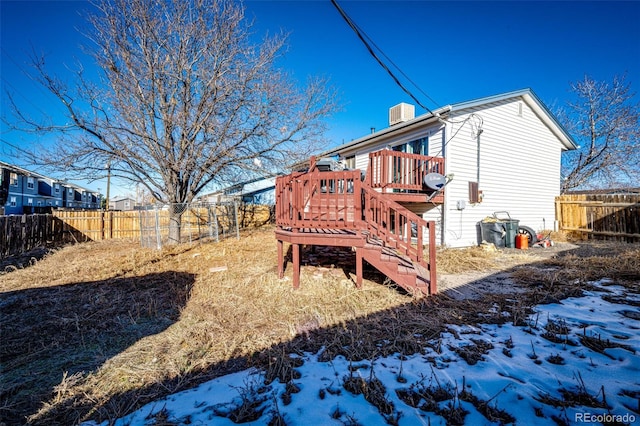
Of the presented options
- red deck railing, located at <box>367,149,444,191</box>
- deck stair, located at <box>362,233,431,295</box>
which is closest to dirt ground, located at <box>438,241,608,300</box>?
deck stair, located at <box>362,233,431,295</box>

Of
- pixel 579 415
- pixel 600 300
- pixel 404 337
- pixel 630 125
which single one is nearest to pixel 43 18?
pixel 404 337

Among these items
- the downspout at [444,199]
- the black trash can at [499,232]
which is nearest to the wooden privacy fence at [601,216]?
the black trash can at [499,232]

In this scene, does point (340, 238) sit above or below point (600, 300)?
above

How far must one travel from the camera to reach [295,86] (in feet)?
32.9

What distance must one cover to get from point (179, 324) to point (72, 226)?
13279mm

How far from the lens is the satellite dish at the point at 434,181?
754 cm

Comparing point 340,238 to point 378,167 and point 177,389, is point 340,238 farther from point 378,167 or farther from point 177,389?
point 378,167

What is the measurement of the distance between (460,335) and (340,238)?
2.23m

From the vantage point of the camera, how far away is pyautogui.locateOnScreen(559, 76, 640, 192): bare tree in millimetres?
14250

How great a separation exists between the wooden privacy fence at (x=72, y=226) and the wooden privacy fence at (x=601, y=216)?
14.8 meters

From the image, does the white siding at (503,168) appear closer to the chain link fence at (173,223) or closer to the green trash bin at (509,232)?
the green trash bin at (509,232)

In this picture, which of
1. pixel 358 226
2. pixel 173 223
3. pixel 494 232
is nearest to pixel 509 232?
pixel 494 232

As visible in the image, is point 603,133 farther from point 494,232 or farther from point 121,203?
point 121,203

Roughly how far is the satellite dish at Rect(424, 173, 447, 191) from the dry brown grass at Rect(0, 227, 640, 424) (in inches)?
94.6
